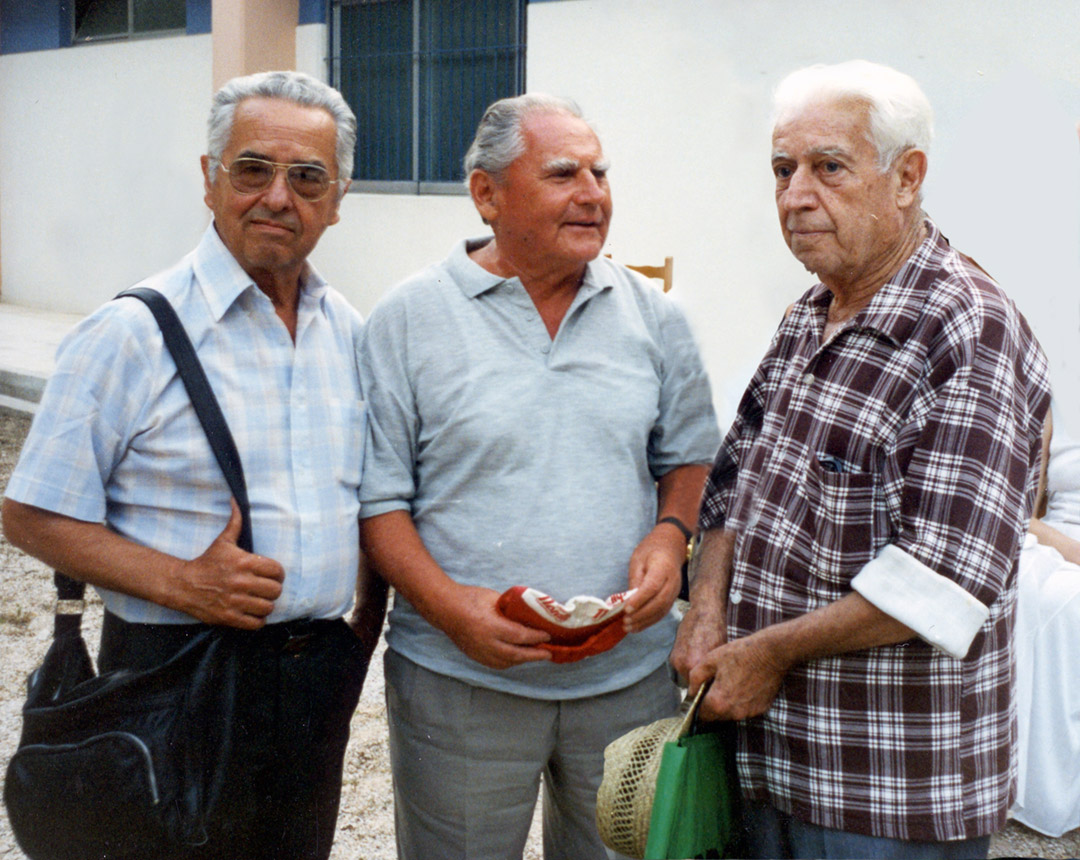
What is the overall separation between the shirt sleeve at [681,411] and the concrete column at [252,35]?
7634 mm

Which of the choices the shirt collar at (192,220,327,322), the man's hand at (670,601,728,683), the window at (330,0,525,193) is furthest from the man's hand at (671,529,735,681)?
the window at (330,0,525,193)

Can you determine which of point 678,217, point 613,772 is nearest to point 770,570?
point 613,772

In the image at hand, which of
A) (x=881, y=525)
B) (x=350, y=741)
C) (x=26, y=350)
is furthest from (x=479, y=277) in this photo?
(x=26, y=350)

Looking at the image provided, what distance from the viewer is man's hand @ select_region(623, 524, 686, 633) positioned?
1.94m

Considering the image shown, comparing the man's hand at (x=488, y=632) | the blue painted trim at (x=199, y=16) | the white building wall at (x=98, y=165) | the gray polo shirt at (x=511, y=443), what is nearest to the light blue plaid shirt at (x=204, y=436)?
the gray polo shirt at (x=511, y=443)

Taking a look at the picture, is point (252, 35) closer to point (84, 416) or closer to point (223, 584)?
point (84, 416)

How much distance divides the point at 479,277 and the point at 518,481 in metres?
0.39

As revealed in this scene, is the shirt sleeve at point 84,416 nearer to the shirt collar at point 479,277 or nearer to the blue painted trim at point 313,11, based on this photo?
the shirt collar at point 479,277

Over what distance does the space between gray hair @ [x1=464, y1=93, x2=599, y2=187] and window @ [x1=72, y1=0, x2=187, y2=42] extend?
930 cm

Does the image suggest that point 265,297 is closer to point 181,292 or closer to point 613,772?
point 181,292

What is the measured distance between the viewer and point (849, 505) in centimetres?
161

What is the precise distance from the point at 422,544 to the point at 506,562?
161 mm

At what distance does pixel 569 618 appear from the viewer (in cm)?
183

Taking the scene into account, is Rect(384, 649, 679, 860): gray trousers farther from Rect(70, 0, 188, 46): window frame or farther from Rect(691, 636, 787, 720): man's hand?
Rect(70, 0, 188, 46): window frame
